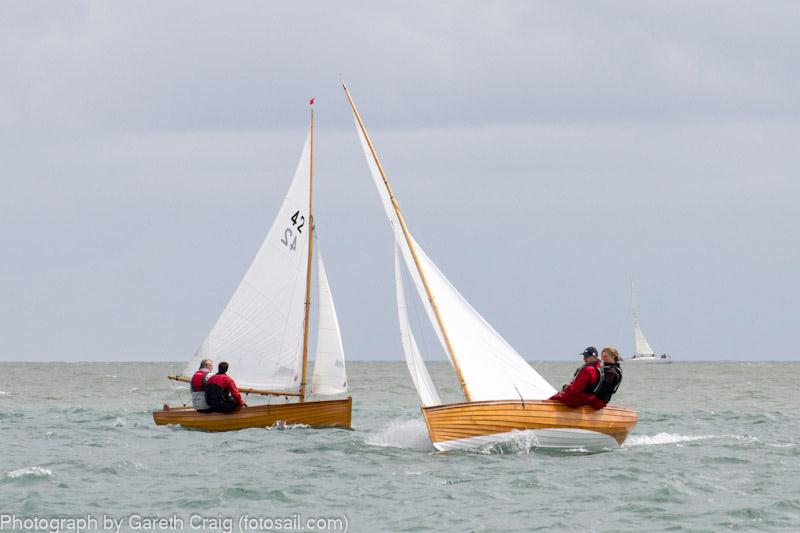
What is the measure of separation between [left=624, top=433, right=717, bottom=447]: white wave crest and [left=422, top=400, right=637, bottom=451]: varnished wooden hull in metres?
2.92

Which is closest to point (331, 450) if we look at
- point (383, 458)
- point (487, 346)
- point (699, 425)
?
point (383, 458)

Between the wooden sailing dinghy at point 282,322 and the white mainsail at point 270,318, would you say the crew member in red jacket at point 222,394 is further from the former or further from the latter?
the white mainsail at point 270,318

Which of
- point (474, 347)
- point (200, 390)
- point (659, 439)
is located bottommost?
point (659, 439)

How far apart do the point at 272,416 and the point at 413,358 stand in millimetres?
6185

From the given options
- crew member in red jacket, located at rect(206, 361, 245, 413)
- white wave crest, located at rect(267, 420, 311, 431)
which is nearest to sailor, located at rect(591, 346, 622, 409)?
white wave crest, located at rect(267, 420, 311, 431)

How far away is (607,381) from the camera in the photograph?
2195 cm

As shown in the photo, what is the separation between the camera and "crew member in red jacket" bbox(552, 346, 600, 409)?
21.8 metres

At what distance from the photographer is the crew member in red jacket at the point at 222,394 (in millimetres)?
28203

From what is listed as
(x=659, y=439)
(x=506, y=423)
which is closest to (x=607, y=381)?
(x=506, y=423)

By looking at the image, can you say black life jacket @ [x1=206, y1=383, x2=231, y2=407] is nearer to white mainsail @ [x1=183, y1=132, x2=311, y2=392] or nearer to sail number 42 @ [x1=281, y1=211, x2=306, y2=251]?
white mainsail @ [x1=183, y1=132, x2=311, y2=392]

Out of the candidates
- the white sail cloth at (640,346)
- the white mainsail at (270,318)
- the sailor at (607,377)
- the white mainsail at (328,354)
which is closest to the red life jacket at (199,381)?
the white mainsail at (270,318)

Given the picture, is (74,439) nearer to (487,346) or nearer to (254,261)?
(254,261)

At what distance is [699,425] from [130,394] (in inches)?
1387

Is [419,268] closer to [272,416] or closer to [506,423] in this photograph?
[506,423]
